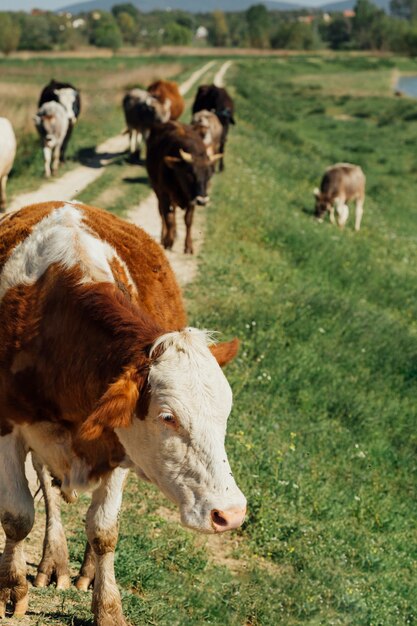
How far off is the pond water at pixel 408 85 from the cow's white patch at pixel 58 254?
7584cm

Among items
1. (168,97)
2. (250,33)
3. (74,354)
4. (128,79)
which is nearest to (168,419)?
(74,354)

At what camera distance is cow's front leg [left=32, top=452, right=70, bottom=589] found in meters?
5.88

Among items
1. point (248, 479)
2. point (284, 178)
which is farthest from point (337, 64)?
point (248, 479)

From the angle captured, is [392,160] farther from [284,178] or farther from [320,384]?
[320,384]

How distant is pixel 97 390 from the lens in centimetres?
453

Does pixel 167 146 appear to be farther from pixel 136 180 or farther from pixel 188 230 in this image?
pixel 136 180

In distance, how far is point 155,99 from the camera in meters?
24.6

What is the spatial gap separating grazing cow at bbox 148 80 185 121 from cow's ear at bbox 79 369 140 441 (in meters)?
21.4

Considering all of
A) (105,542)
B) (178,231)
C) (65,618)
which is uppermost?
(105,542)

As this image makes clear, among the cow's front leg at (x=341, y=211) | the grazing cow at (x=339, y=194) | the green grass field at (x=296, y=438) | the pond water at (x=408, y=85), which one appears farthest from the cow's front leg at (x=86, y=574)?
the pond water at (x=408, y=85)

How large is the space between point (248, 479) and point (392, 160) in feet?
100

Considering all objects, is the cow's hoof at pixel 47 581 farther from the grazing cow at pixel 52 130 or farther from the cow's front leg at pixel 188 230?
the grazing cow at pixel 52 130

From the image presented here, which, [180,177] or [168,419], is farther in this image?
[180,177]

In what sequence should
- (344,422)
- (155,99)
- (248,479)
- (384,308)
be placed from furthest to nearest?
(155,99) → (384,308) → (344,422) → (248,479)
